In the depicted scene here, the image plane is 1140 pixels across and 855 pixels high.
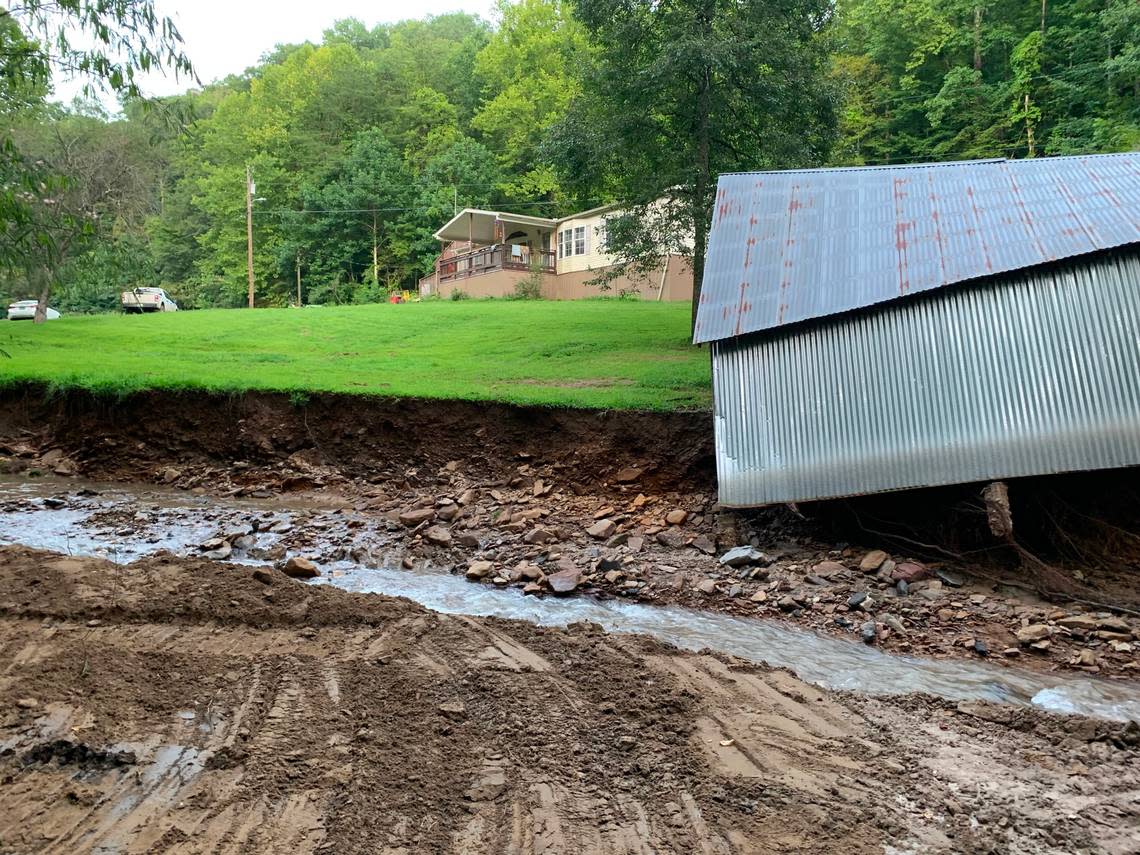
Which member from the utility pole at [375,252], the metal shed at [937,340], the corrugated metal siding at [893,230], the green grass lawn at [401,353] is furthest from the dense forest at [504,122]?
the metal shed at [937,340]

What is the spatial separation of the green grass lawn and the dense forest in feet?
10.0

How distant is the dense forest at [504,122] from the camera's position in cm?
1736

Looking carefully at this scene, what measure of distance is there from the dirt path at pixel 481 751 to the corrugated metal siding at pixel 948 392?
3758mm

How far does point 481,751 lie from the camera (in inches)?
192

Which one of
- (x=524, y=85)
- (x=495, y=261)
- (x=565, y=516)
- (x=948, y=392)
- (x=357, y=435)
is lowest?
(x=565, y=516)

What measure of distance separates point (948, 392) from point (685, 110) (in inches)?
448

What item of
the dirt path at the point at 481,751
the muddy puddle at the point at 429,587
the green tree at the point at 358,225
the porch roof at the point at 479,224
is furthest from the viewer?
the green tree at the point at 358,225

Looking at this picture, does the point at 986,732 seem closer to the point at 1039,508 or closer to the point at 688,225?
the point at 1039,508

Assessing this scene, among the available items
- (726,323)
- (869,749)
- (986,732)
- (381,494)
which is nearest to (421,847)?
(869,749)

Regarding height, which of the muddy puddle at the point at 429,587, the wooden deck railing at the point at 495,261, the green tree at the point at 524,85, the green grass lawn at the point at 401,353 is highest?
the green tree at the point at 524,85

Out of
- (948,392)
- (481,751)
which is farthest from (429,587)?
(948,392)

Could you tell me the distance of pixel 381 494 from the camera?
43.2 ft

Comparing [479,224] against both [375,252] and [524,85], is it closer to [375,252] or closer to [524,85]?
[375,252]

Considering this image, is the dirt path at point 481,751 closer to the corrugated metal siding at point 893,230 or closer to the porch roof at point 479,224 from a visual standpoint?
the corrugated metal siding at point 893,230
